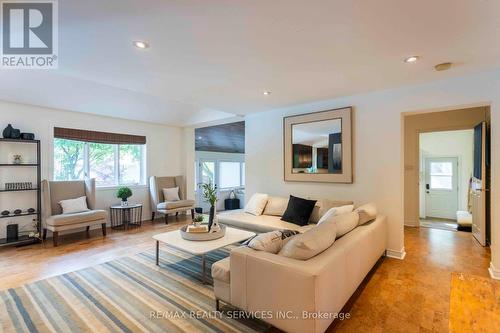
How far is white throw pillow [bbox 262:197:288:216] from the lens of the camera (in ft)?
13.7

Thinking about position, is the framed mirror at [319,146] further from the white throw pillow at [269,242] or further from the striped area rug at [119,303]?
the striped area rug at [119,303]

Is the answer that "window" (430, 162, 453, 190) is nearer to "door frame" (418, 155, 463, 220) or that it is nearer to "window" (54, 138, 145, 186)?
"door frame" (418, 155, 463, 220)

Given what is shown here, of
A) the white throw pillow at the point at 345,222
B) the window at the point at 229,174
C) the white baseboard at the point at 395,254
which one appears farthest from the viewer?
the window at the point at 229,174

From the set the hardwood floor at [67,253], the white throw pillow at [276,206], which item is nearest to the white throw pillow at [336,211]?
the white throw pillow at [276,206]

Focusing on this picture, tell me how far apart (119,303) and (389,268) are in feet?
10.1

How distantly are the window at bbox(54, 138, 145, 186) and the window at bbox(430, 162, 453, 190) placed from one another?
25.4ft

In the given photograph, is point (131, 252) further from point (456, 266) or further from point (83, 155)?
point (456, 266)

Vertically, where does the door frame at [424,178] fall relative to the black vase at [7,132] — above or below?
below

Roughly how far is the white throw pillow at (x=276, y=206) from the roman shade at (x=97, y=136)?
3563 millimetres

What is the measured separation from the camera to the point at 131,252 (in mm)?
3695

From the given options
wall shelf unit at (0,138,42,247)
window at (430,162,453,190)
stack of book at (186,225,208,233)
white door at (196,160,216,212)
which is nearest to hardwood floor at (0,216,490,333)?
wall shelf unit at (0,138,42,247)

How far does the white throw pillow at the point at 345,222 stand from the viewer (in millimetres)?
2326

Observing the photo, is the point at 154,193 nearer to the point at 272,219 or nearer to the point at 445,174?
the point at 272,219

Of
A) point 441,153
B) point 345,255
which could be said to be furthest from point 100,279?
point 441,153
